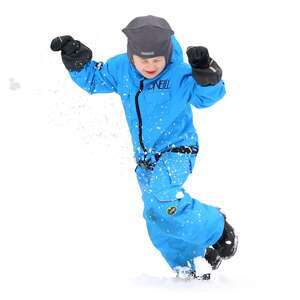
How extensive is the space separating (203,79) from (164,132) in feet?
2.15

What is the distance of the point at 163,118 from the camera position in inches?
165

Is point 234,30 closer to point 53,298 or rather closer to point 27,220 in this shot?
point 27,220

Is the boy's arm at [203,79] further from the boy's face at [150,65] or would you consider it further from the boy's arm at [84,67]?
the boy's arm at [84,67]

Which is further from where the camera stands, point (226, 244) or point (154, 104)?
point (226, 244)

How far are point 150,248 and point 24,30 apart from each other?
620 cm

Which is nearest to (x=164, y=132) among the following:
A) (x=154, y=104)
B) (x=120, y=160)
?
(x=154, y=104)

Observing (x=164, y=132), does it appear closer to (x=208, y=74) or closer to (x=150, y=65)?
(x=150, y=65)

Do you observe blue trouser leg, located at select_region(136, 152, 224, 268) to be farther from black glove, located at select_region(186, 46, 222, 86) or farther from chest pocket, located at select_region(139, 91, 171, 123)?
Answer: black glove, located at select_region(186, 46, 222, 86)

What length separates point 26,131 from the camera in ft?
23.8

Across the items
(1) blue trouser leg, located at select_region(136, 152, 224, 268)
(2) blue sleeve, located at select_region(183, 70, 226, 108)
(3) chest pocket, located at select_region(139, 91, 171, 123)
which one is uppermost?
(2) blue sleeve, located at select_region(183, 70, 226, 108)

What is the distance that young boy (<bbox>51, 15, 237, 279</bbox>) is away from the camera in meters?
3.96

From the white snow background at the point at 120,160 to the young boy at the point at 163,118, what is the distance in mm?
295

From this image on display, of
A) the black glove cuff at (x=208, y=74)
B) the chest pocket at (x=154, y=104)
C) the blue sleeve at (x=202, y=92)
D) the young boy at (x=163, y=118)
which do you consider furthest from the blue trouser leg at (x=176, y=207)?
the black glove cuff at (x=208, y=74)

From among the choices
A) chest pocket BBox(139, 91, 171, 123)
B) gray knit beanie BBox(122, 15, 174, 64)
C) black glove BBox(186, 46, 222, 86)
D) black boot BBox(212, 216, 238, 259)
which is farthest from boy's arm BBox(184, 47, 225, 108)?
black boot BBox(212, 216, 238, 259)
